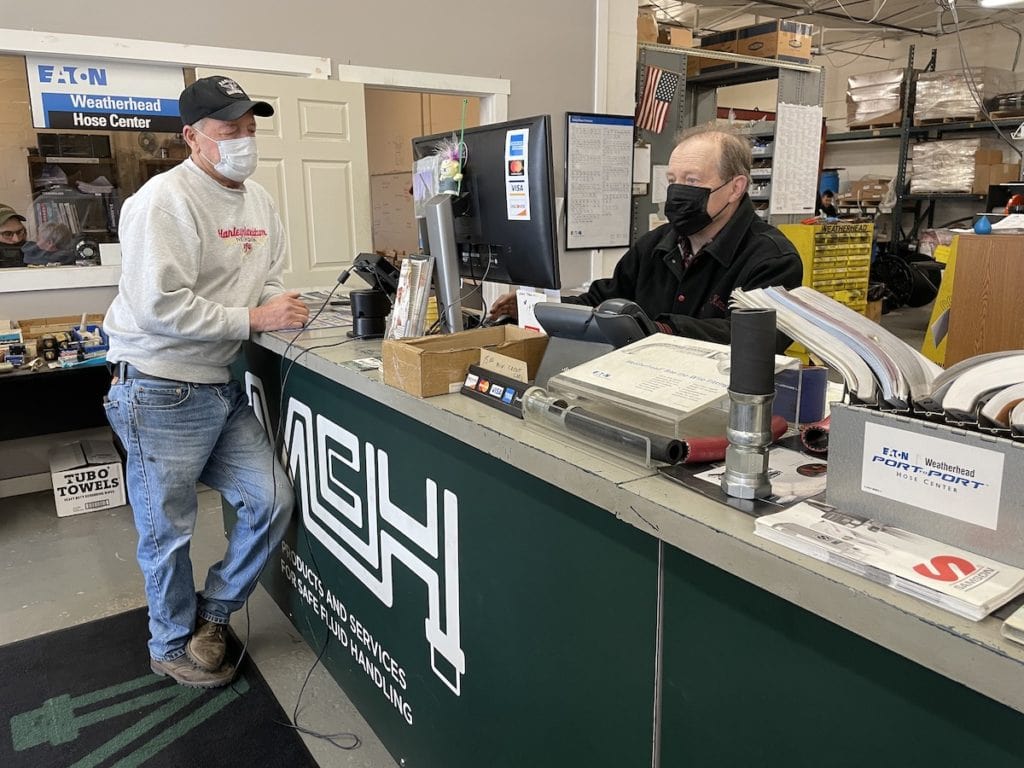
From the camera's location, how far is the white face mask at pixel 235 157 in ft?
6.76

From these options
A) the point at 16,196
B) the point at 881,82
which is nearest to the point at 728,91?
the point at 881,82

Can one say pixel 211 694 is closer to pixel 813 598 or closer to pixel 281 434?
pixel 281 434

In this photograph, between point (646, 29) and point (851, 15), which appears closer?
point (646, 29)

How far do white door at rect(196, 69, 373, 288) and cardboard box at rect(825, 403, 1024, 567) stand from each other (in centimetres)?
391

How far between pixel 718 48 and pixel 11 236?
5.42 metres

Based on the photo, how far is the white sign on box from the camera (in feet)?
2.39

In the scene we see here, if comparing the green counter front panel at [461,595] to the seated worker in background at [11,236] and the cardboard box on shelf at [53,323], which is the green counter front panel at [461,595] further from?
the seated worker in background at [11,236]

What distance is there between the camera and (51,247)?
378cm

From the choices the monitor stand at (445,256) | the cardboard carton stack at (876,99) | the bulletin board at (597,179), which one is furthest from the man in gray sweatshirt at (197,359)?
the cardboard carton stack at (876,99)

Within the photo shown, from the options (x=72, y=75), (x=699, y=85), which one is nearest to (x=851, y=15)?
(x=699, y=85)

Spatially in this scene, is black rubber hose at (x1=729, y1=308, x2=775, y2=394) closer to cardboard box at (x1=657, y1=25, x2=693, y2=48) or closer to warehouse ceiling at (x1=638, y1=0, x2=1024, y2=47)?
cardboard box at (x1=657, y1=25, x2=693, y2=48)

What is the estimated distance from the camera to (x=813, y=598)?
0.76 meters

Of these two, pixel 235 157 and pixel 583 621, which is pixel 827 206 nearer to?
pixel 235 157

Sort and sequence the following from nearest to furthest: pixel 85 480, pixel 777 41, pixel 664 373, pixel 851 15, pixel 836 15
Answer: pixel 664 373 < pixel 85 480 < pixel 777 41 < pixel 836 15 < pixel 851 15
